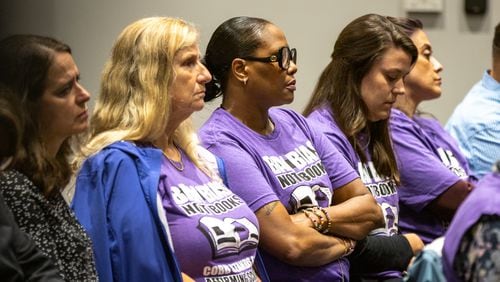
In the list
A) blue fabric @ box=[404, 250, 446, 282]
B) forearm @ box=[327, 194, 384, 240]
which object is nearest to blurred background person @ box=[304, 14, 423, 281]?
forearm @ box=[327, 194, 384, 240]

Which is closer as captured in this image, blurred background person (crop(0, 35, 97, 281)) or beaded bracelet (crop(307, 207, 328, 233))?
blurred background person (crop(0, 35, 97, 281))

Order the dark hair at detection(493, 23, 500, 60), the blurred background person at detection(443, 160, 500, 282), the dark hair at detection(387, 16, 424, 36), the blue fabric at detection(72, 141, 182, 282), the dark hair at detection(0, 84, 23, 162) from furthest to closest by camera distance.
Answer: the dark hair at detection(493, 23, 500, 60), the dark hair at detection(387, 16, 424, 36), the blue fabric at detection(72, 141, 182, 282), the dark hair at detection(0, 84, 23, 162), the blurred background person at detection(443, 160, 500, 282)

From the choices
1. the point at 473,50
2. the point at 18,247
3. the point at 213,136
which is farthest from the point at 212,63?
the point at 473,50

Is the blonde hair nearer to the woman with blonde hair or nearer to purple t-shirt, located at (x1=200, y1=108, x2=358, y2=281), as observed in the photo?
the woman with blonde hair

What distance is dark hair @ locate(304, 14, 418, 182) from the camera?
3.11 metres

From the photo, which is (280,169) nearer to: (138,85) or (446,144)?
(138,85)

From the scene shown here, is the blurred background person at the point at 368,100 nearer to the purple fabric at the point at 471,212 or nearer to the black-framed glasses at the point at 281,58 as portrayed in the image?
the black-framed glasses at the point at 281,58

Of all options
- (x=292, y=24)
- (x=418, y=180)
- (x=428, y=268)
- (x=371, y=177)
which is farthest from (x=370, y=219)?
(x=292, y=24)

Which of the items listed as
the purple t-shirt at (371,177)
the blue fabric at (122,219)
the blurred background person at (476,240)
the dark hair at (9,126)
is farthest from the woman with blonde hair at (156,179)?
the blurred background person at (476,240)

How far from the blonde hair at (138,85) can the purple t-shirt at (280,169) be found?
305 millimetres

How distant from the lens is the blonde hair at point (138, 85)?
2.41 meters

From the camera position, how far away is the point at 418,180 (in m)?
3.22

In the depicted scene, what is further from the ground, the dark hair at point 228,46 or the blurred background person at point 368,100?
the dark hair at point 228,46

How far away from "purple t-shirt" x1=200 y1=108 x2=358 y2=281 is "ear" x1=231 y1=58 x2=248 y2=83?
0.35ft
